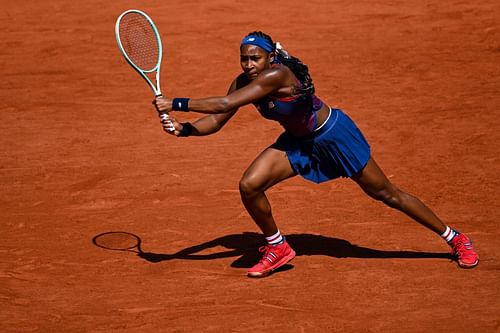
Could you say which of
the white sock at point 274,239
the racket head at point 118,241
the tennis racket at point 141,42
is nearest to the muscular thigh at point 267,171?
the white sock at point 274,239

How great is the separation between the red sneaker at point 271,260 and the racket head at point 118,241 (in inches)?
46.1

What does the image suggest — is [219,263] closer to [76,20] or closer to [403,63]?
[403,63]

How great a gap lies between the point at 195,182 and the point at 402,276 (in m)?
2.91

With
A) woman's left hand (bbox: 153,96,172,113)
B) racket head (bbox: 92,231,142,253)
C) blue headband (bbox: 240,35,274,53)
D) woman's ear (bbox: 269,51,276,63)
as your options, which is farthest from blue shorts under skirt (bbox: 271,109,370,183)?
racket head (bbox: 92,231,142,253)

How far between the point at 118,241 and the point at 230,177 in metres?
1.76

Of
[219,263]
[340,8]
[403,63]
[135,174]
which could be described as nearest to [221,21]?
[340,8]

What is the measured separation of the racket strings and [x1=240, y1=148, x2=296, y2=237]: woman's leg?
3.93ft

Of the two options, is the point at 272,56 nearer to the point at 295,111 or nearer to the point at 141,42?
the point at 295,111

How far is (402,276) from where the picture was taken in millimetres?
7129

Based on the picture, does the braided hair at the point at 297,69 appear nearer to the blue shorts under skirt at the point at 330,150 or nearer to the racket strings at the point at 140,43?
the blue shorts under skirt at the point at 330,150

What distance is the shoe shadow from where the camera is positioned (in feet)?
24.9

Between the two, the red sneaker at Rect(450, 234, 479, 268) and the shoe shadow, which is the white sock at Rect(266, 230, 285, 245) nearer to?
the shoe shadow

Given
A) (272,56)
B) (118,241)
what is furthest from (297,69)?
(118,241)

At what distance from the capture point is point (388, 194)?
7133 mm
